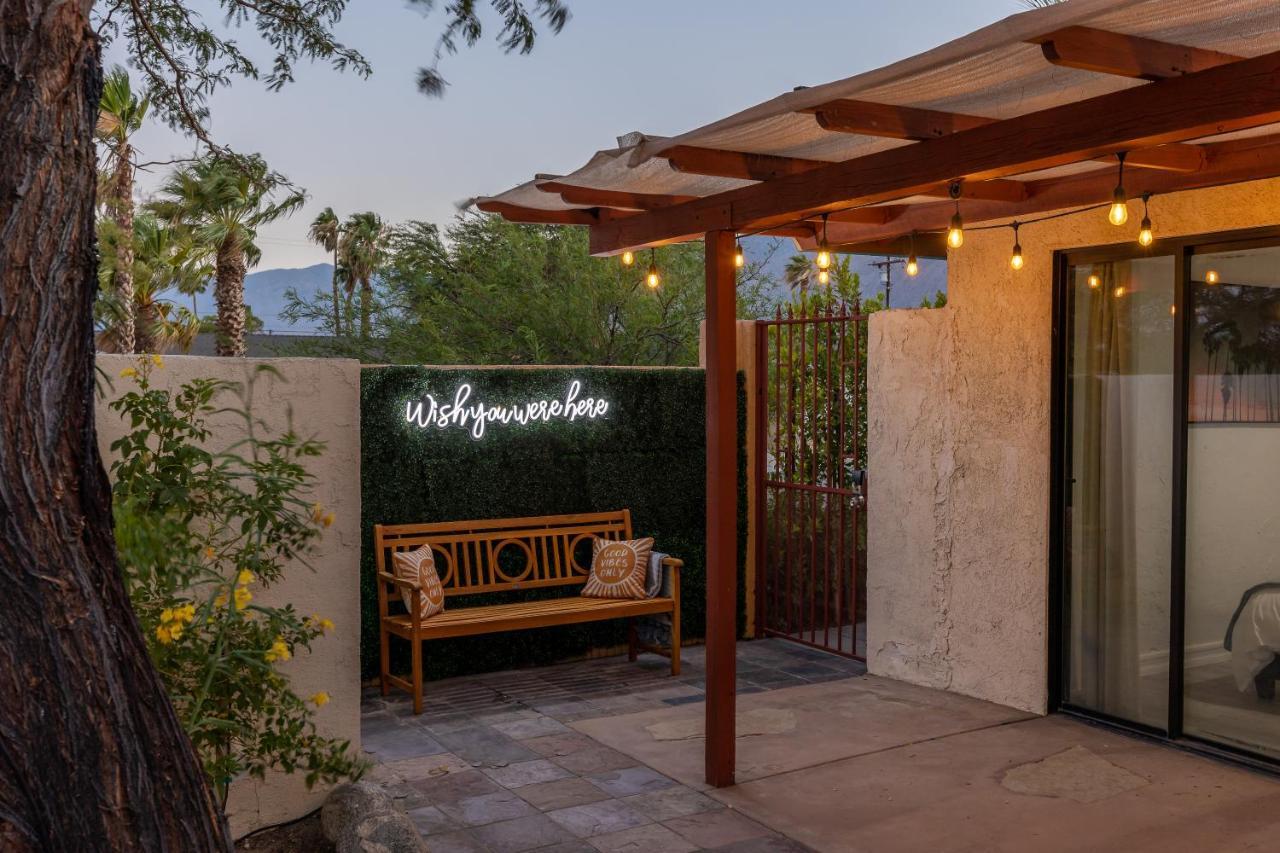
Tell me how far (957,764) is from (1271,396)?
218 centimetres

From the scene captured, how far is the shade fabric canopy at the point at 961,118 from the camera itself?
3057 mm

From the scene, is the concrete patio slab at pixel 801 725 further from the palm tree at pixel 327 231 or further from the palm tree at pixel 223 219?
the palm tree at pixel 327 231

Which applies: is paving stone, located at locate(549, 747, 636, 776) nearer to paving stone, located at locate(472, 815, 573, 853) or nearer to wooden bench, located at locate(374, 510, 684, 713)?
paving stone, located at locate(472, 815, 573, 853)

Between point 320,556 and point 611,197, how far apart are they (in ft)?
7.25

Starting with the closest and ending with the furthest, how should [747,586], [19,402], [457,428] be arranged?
[19,402] < [457,428] < [747,586]

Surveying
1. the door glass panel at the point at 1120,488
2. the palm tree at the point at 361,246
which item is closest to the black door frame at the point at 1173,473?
the door glass panel at the point at 1120,488

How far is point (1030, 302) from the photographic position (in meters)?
6.15

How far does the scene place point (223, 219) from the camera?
63.3 ft

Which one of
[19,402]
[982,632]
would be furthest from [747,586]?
[19,402]

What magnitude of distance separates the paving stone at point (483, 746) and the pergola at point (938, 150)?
104 centimetres

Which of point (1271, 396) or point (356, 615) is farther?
point (1271, 396)

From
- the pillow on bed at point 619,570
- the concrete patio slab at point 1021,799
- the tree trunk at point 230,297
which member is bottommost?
the concrete patio slab at point 1021,799

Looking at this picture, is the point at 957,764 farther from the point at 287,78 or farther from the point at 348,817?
the point at 287,78

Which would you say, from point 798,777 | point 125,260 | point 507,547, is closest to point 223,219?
point 125,260
